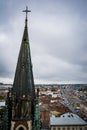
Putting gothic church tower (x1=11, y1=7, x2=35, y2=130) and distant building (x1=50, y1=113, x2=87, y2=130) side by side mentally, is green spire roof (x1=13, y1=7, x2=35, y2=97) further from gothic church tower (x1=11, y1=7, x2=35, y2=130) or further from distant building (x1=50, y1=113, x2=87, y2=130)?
distant building (x1=50, y1=113, x2=87, y2=130)

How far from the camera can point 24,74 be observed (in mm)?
20766

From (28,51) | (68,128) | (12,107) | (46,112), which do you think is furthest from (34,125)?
(46,112)

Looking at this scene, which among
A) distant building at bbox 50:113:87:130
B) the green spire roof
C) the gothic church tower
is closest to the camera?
the gothic church tower

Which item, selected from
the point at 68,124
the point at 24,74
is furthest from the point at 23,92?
the point at 68,124

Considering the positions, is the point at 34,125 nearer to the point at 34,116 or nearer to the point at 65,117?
the point at 34,116

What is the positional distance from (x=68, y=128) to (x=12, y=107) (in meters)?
57.3

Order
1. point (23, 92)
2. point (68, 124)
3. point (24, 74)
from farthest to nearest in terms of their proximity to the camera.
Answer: point (68, 124)
point (24, 74)
point (23, 92)

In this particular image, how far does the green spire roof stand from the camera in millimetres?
20531

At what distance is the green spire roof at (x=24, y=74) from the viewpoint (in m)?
20.5

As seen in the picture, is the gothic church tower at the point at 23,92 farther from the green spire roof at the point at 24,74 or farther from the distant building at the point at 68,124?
the distant building at the point at 68,124

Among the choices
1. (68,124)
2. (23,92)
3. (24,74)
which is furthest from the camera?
(68,124)

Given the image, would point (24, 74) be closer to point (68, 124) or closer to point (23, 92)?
point (23, 92)

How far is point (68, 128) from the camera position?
74.5 meters

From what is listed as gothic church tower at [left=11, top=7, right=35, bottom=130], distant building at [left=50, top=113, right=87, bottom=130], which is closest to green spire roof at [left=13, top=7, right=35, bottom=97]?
gothic church tower at [left=11, top=7, right=35, bottom=130]
